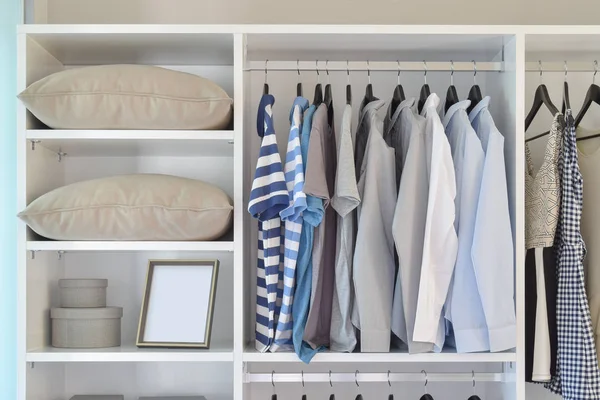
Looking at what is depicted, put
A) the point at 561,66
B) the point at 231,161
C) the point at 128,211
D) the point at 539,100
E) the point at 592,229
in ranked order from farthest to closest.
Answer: the point at 231,161, the point at 561,66, the point at 539,100, the point at 592,229, the point at 128,211

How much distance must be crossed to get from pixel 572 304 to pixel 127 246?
1.21 meters

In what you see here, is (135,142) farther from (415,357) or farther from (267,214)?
(415,357)

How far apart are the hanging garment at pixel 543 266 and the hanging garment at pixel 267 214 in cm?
70

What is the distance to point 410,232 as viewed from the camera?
6.68 feet

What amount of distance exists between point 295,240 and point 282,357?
0.33m

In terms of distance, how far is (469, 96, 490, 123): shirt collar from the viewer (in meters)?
2.11

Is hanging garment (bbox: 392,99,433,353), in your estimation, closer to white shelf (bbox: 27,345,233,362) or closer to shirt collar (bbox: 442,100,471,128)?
shirt collar (bbox: 442,100,471,128)

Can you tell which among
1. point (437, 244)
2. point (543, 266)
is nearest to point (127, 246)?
point (437, 244)

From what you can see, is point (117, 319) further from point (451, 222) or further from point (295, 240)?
point (451, 222)

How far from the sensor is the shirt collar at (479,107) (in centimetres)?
211

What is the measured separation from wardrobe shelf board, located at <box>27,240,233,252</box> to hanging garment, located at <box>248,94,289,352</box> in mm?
113

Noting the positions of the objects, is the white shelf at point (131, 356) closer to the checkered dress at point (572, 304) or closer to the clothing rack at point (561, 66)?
the checkered dress at point (572, 304)

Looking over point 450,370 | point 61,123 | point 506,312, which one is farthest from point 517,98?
point 61,123

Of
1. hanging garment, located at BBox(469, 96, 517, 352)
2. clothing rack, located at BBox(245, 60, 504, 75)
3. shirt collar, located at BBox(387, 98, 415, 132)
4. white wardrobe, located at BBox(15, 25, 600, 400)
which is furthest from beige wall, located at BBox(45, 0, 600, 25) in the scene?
hanging garment, located at BBox(469, 96, 517, 352)
